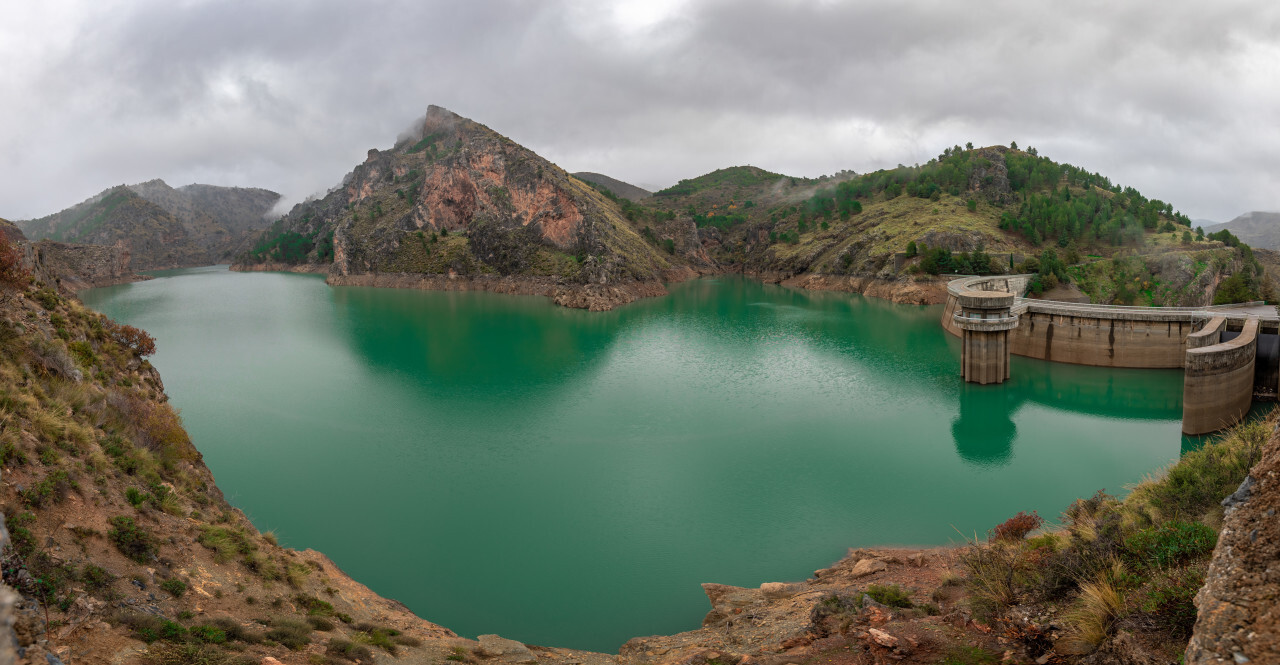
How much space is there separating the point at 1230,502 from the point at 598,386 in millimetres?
39258

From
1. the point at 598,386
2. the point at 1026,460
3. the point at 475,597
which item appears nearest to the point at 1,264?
the point at 475,597

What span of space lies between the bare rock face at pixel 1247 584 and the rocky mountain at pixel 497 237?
85.4 metres

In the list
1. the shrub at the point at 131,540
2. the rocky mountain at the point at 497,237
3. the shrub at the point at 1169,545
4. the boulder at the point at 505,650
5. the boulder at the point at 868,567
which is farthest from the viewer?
the rocky mountain at the point at 497,237

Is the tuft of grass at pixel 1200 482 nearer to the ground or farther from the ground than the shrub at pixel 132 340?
nearer to the ground

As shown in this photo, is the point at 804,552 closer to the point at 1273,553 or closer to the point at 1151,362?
the point at 1273,553

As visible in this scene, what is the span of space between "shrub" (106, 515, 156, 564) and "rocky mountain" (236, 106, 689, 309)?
78126 millimetres

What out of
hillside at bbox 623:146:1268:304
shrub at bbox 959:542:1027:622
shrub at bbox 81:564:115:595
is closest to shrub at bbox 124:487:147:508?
shrub at bbox 81:564:115:595

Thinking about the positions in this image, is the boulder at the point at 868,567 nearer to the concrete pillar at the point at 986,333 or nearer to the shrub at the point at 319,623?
the shrub at the point at 319,623

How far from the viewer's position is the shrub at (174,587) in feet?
38.5

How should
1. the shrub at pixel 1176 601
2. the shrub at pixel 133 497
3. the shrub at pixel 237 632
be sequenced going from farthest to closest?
1. the shrub at pixel 133 497
2. the shrub at pixel 237 632
3. the shrub at pixel 1176 601

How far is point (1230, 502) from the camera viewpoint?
5.98 meters

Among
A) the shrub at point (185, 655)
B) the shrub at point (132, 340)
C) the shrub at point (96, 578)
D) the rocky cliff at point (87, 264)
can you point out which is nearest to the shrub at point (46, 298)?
the shrub at point (132, 340)

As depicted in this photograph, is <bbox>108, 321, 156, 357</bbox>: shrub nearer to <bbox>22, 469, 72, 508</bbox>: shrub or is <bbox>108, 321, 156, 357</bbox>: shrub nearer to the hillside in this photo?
<bbox>22, 469, 72, 508</bbox>: shrub

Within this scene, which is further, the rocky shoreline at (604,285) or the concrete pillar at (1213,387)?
the rocky shoreline at (604,285)
